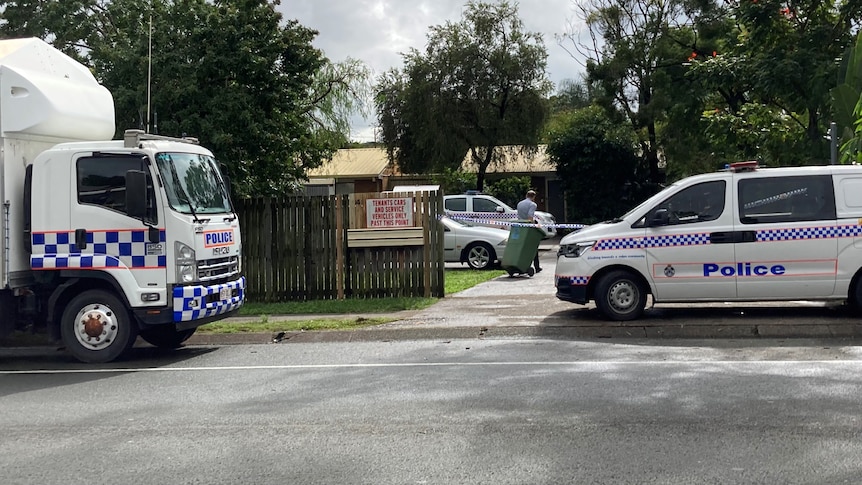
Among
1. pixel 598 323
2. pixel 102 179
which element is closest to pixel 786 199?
pixel 598 323

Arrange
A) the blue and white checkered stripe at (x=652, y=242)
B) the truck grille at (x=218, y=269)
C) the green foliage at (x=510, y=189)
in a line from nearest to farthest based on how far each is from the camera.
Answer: the truck grille at (x=218, y=269), the blue and white checkered stripe at (x=652, y=242), the green foliage at (x=510, y=189)

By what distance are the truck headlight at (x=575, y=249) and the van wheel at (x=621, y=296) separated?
45cm

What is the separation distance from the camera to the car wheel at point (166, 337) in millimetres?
10656

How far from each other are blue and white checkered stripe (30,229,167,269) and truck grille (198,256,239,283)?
47cm

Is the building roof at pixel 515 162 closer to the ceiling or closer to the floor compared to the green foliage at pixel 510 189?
closer to the ceiling

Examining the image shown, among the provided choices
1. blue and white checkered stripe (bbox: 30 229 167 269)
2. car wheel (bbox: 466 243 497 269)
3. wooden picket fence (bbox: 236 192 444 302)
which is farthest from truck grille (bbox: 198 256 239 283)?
car wheel (bbox: 466 243 497 269)

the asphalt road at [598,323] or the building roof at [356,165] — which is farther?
the building roof at [356,165]

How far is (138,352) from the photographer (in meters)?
10.6

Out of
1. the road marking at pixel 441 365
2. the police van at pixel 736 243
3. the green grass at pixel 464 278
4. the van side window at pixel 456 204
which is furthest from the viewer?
the van side window at pixel 456 204

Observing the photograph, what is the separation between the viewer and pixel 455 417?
656 cm

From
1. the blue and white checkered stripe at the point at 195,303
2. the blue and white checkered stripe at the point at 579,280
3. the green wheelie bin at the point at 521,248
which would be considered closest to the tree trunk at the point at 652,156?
the green wheelie bin at the point at 521,248

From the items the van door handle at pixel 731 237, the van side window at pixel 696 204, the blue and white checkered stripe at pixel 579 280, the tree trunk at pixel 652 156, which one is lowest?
the blue and white checkered stripe at pixel 579 280

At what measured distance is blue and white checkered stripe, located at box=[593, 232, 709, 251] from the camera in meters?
10.5

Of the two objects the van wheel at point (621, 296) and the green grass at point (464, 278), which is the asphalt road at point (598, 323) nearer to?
the van wheel at point (621, 296)
